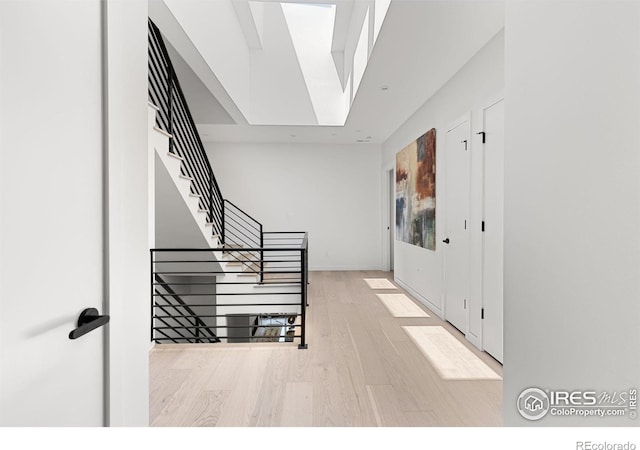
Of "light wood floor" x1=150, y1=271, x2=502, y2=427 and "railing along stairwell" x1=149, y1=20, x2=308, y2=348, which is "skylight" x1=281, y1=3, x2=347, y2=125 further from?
"light wood floor" x1=150, y1=271, x2=502, y2=427

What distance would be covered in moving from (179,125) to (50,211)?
3.50 meters

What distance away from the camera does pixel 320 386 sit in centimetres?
230

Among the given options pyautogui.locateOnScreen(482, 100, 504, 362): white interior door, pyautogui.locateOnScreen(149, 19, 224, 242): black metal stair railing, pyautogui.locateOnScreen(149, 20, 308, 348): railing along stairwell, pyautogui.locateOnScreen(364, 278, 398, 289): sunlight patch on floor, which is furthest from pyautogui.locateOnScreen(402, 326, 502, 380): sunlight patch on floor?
pyautogui.locateOnScreen(149, 19, 224, 242): black metal stair railing

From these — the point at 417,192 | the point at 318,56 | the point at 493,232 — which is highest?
the point at 318,56

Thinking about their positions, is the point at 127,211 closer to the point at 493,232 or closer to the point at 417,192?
the point at 493,232

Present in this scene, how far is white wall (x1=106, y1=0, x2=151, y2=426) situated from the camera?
0.98 metres

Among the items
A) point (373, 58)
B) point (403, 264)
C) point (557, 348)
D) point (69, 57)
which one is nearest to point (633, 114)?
point (557, 348)

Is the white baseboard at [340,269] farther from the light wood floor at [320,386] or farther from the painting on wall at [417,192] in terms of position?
the light wood floor at [320,386]

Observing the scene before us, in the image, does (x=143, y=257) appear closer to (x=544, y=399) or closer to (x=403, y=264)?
(x=544, y=399)

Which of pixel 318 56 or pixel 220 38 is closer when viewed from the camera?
pixel 220 38

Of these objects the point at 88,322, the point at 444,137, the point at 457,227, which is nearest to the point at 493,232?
the point at 457,227

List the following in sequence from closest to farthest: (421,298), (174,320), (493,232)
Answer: (493,232) → (421,298) → (174,320)

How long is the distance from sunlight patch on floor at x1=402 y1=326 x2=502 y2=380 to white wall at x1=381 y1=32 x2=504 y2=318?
283mm
